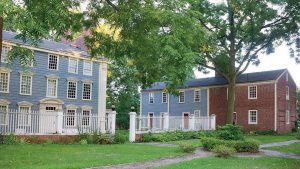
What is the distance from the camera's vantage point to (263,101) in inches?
1532

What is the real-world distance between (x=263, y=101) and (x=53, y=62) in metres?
21.8

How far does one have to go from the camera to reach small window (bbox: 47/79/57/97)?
32438 mm

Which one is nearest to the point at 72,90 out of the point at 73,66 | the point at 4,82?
the point at 73,66

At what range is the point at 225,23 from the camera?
32.8 meters

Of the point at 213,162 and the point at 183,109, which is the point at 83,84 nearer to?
the point at 183,109

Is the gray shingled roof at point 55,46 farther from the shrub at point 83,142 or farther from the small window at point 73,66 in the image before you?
the shrub at point 83,142

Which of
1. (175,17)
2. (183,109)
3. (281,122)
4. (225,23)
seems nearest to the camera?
(175,17)

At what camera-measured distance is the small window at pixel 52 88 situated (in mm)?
A: 32438

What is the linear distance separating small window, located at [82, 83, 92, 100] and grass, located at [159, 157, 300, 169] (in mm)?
21622

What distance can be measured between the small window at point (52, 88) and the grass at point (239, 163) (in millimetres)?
20719

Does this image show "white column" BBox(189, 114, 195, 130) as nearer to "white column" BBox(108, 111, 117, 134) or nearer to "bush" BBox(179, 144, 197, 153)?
"white column" BBox(108, 111, 117, 134)

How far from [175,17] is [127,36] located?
2.85 metres

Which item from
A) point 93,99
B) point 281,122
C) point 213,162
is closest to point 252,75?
point 281,122

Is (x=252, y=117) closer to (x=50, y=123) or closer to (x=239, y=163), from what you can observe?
(x=50, y=123)
